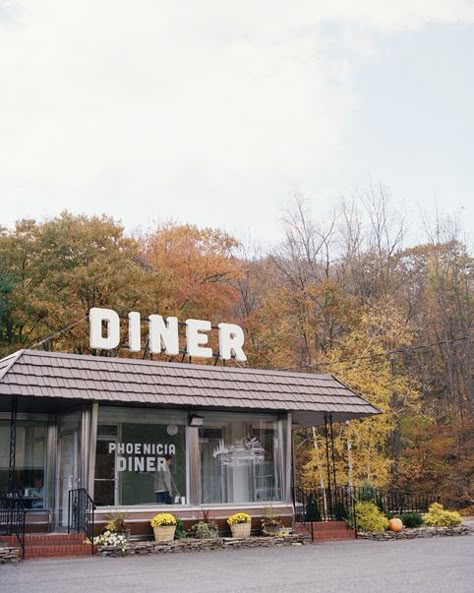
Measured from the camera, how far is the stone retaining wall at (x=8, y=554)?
47.7 feet

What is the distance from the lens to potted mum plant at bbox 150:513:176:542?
687 inches

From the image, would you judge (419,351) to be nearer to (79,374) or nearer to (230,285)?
(230,285)

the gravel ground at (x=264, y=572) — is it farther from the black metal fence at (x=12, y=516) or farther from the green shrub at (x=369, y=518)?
the green shrub at (x=369, y=518)

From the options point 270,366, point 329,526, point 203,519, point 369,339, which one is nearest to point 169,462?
point 203,519

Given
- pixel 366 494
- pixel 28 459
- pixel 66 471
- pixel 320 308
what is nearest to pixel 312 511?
pixel 366 494

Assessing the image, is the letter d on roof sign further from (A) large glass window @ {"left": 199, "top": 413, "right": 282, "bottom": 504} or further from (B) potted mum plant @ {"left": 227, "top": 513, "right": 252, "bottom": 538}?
(B) potted mum plant @ {"left": 227, "top": 513, "right": 252, "bottom": 538}

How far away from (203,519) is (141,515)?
165cm

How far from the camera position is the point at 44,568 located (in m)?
13.7

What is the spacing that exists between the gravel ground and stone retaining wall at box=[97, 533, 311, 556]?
0.68m

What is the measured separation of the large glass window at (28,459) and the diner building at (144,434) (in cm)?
3

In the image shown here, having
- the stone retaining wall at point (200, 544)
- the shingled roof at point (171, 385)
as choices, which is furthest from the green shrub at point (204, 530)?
the shingled roof at point (171, 385)

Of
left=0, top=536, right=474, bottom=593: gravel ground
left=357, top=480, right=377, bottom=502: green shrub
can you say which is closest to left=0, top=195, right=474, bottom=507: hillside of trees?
left=357, top=480, right=377, bottom=502: green shrub

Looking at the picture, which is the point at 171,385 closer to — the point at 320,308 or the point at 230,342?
the point at 230,342

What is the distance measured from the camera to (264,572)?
12898 mm
